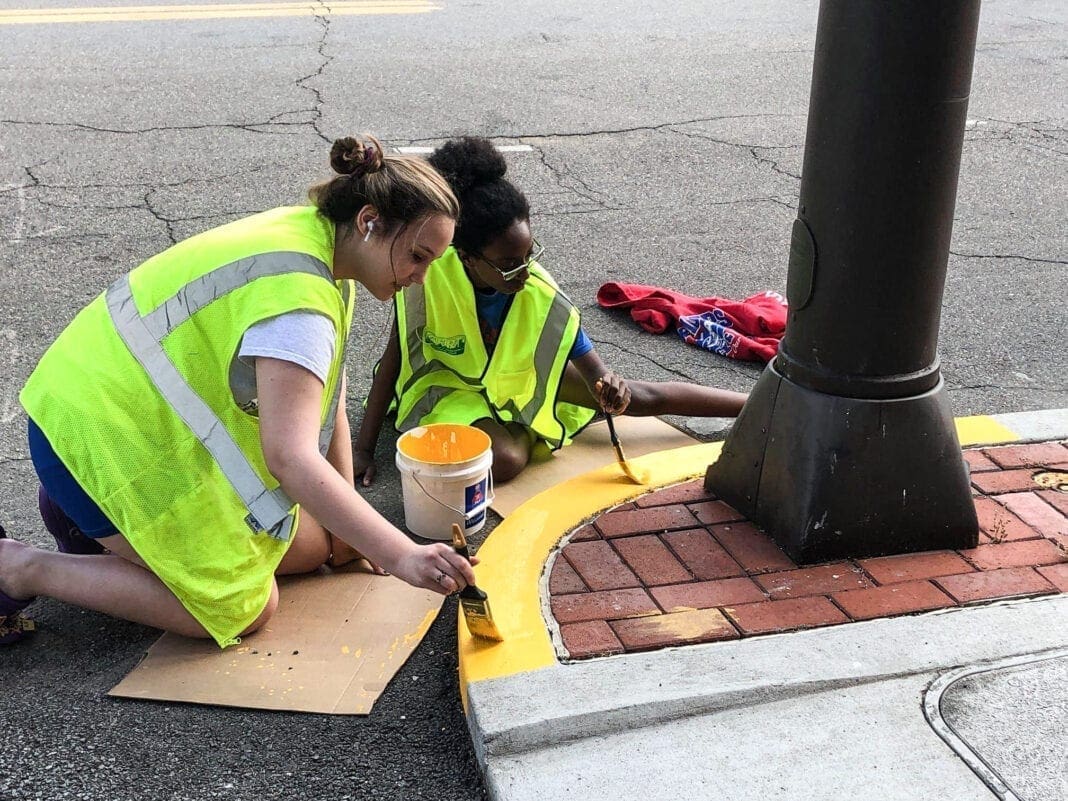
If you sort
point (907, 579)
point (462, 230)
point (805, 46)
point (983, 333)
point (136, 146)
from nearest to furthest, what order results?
point (907, 579) → point (462, 230) → point (983, 333) → point (136, 146) → point (805, 46)

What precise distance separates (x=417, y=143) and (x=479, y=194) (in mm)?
3513

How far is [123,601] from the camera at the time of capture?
267cm

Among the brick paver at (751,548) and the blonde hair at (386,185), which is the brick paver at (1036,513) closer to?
the brick paver at (751,548)

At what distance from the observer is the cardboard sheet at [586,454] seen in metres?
3.46

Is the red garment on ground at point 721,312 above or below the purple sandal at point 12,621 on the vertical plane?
above

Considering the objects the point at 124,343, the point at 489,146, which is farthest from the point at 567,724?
the point at 489,146

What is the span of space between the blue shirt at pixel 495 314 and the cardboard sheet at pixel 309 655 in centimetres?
94

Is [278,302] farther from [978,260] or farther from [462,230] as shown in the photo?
[978,260]

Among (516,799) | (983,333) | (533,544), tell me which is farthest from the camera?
(983,333)

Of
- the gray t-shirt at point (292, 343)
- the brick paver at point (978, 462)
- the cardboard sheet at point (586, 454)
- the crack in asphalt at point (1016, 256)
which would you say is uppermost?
the gray t-shirt at point (292, 343)

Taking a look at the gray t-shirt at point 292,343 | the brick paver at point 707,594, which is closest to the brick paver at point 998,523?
the brick paver at point 707,594

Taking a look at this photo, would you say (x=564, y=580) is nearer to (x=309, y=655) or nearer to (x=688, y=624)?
(x=688, y=624)

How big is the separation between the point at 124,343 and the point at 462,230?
1.09 metres

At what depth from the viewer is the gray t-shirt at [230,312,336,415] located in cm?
229
